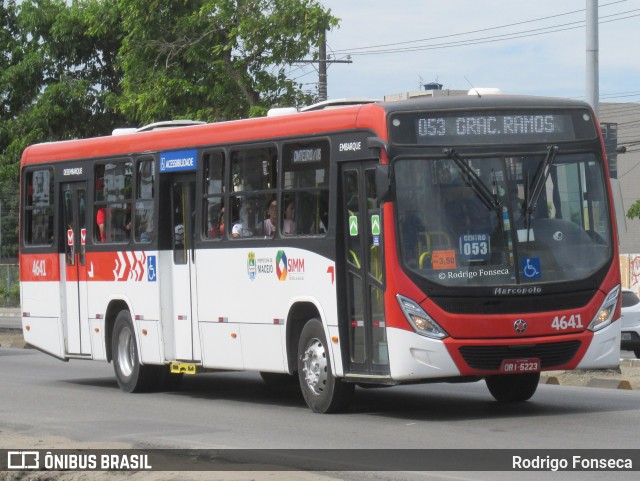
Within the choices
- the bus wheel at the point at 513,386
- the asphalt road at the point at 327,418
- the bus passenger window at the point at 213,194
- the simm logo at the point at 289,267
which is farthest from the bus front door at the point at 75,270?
the bus wheel at the point at 513,386

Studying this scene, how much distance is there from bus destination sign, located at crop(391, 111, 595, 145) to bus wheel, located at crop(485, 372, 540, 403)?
2.59 m

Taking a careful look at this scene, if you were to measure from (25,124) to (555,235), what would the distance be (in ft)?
85.9

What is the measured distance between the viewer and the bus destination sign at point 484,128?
13.2 meters

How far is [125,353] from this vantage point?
17875mm

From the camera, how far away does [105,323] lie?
18.1 meters

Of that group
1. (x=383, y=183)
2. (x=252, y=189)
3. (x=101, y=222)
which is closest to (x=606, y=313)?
(x=383, y=183)

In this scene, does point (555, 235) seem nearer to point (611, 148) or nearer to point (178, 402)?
point (178, 402)

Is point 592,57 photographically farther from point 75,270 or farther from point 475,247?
point 75,270

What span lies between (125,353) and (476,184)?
656 centimetres

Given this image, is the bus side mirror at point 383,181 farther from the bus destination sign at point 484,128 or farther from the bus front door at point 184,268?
the bus front door at point 184,268

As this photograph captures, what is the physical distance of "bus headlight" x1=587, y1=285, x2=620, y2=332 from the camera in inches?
523

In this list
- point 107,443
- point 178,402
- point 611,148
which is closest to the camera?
point 107,443

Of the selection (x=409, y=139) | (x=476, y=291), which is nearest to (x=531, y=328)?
(x=476, y=291)

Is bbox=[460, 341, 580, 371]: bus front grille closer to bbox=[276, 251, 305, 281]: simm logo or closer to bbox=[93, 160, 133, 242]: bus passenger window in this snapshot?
bbox=[276, 251, 305, 281]: simm logo
